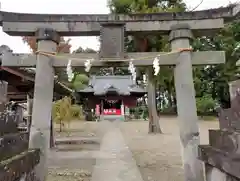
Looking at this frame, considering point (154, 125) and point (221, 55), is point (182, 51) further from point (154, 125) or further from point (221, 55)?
point (154, 125)

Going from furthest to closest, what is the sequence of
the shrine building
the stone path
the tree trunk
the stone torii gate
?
the shrine building
the tree trunk
the stone path
the stone torii gate

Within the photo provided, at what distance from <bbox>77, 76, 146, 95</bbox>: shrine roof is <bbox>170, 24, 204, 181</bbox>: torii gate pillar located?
80.8ft

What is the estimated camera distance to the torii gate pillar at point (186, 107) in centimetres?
474

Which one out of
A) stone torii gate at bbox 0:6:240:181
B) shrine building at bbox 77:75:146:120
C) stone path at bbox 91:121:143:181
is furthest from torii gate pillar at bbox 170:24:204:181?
shrine building at bbox 77:75:146:120

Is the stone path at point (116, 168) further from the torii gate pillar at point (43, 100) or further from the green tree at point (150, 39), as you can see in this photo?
the green tree at point (150, 39)

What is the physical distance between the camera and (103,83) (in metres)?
33.8

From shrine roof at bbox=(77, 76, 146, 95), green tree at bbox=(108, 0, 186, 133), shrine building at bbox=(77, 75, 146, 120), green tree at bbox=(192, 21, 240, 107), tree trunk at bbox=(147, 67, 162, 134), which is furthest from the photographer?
shrine roof at bbox=(77, 76, 146, 95)

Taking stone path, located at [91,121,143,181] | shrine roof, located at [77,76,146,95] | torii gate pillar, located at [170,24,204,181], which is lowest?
stone path, located at [91,121,143,181]

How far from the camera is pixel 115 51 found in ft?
16.5

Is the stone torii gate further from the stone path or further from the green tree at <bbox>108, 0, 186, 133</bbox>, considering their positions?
the green tree at <bbox>108, 0, 186, 133</bbox>

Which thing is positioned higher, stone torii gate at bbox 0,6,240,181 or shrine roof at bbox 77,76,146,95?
shrine roof at bbox 77,76,146,95

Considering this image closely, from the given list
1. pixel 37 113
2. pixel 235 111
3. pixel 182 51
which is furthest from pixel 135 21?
pixel 235 111

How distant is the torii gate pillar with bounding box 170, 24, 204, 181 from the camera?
474cm

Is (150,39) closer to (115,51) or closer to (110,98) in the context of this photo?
(115,51)
